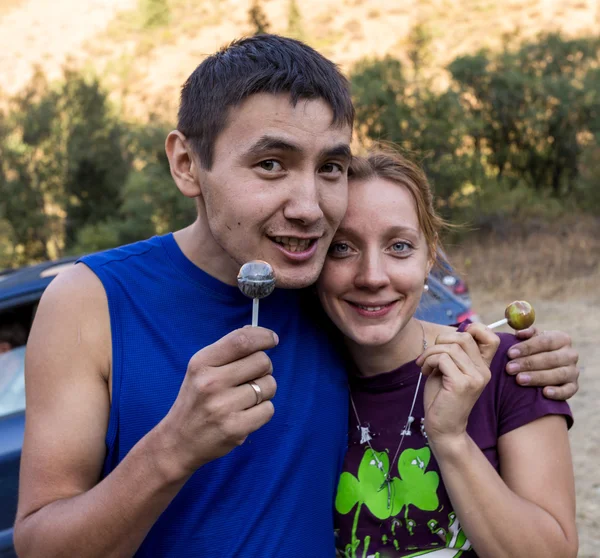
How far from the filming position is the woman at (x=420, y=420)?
1.67m

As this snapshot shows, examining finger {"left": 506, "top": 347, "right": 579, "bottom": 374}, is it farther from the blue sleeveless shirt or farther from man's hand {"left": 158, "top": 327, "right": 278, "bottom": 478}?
man's hand {"left": 158, "top": 327, "right": 278, "bottom": 478}

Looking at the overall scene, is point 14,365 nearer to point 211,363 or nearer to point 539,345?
point 211,363

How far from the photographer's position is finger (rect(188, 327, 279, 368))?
4.63ft

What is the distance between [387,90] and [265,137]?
13.7 m

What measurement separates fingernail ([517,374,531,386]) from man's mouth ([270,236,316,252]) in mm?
650

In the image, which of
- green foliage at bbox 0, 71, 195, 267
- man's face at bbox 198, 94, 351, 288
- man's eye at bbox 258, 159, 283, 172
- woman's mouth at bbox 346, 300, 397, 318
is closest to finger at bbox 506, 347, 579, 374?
woman's mouth at bbox 346, 300, 397, 318

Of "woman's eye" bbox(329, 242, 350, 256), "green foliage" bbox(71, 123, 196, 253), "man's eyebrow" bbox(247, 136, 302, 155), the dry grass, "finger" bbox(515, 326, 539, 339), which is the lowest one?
"finger" bbox(515, 326, 539, 339)

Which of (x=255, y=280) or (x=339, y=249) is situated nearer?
(x=255, y=280)

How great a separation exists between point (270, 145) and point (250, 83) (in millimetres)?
175

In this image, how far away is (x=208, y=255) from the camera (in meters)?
1.90

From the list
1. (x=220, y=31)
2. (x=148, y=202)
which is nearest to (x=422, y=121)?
(x=148, y=202)

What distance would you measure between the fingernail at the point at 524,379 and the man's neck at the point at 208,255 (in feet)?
2.59

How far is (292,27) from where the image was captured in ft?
81.2

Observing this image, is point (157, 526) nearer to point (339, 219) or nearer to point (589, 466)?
point (339, 219)
